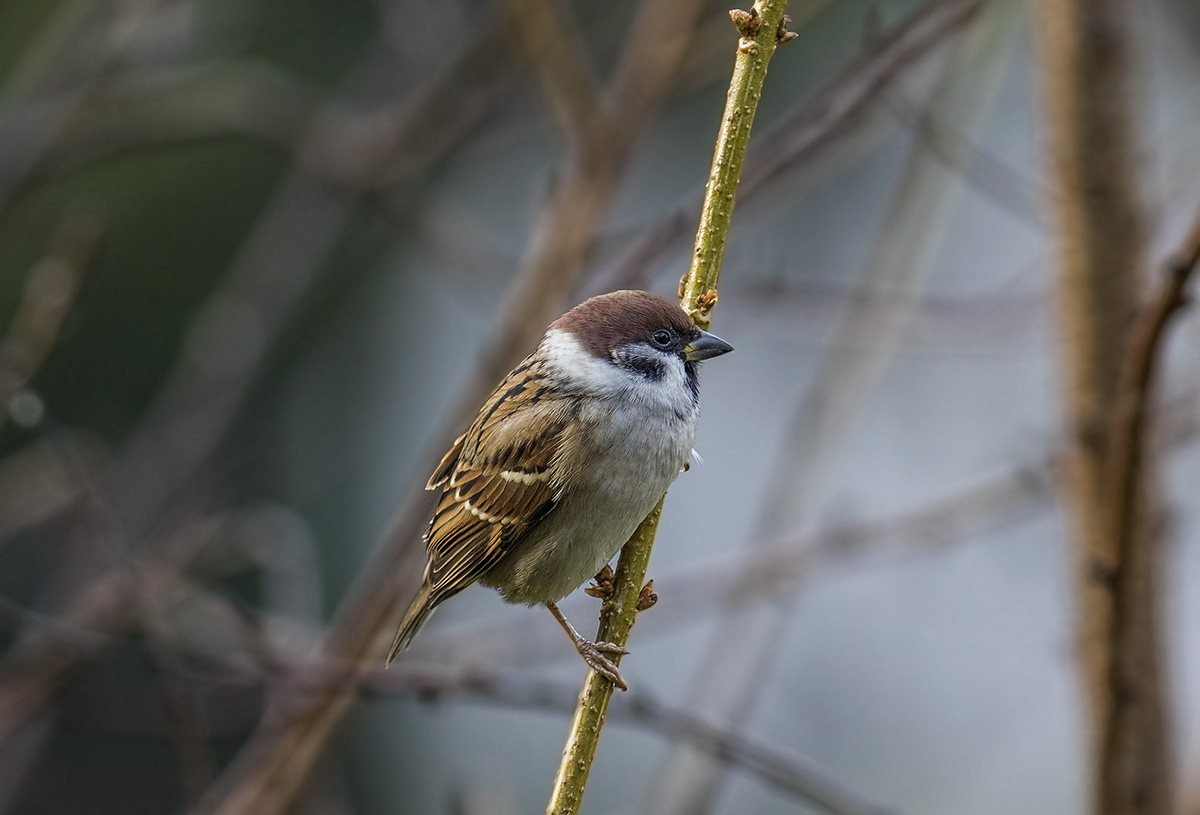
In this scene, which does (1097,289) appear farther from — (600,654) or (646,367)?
(600,654)

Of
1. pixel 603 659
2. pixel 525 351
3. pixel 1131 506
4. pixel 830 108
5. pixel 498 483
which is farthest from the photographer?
pixel 525 351

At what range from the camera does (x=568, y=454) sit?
254 centimetres

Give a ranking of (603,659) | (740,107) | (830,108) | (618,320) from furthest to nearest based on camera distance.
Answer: (618,320)
(830,108)
(603,659)
(740,107)

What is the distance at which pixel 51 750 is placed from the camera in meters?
6.22

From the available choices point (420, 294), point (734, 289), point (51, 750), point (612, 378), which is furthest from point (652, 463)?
point (420, 294)

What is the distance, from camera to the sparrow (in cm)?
242

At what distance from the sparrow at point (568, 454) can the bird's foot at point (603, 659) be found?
210mm

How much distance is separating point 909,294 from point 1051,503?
0.95 meters

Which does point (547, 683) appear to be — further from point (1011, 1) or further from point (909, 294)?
point (1011, 1)

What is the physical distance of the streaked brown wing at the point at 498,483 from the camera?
8.47ft

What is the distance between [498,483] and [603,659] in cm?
72

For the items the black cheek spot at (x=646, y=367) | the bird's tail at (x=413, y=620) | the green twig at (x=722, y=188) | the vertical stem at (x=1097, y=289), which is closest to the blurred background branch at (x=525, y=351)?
the vertical stem at (x=1097, y=289)

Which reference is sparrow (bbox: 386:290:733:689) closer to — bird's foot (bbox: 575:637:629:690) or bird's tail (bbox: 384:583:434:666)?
bird's tail (bbox: 384:583:434:666)

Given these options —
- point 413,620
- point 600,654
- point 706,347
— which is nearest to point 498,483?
point 413,620
